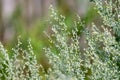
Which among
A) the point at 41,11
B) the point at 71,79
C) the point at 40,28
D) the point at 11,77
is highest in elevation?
the point at 41,11

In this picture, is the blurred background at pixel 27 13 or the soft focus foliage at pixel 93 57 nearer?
the soft focus foliage at pixel 93 57

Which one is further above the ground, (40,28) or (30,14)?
(30,14)

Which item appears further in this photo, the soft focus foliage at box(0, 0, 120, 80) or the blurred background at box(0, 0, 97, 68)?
the blurred background at box(0, 0, 97, 68)

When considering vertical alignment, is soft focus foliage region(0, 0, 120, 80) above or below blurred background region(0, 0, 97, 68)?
below

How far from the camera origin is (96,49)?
268cm

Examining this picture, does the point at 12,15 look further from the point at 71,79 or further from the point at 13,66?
the point at 71,79

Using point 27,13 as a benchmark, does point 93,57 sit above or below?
below

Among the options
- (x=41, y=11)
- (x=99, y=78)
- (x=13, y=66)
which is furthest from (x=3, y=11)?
(x=99, y=78)

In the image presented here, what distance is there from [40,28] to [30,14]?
387 mm

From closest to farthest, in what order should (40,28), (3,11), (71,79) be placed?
(71,79) → (40,28) → (3,11)

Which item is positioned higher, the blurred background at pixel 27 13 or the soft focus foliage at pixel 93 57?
the blurred background at pixel 27 13

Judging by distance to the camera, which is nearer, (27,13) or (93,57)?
(93,57)

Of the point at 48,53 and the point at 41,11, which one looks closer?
the point at 48,53

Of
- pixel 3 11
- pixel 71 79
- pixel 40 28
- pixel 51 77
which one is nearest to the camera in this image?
pixel 71 79
